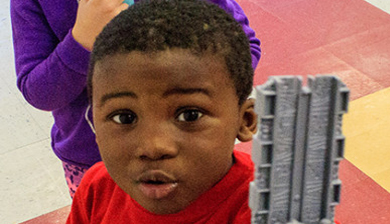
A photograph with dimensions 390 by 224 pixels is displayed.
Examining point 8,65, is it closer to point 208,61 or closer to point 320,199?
point 208,61

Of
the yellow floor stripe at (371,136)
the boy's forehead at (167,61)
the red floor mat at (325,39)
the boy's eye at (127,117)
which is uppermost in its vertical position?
the boy's forehead at (167,61)

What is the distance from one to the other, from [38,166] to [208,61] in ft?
6.53

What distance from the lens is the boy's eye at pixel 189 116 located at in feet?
2.39

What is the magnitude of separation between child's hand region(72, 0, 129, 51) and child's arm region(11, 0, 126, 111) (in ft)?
0.03

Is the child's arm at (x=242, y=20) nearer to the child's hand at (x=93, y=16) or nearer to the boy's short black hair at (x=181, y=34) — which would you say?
the child's hand at (x=93, y=16)

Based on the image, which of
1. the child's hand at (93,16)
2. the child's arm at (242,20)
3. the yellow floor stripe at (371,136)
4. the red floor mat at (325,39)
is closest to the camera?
the child's hand at (93,16)

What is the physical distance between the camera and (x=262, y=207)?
55cm

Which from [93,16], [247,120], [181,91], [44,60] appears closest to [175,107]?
[181,91]

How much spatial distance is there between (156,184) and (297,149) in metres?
0.25

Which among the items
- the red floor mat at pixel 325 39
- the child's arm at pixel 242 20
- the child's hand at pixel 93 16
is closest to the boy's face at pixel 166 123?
the child's hand at pixel 93 16

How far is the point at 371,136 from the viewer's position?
2531 mm

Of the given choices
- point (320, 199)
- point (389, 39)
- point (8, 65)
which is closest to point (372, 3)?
point (389, 39)

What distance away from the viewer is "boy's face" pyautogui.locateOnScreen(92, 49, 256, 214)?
0.72m

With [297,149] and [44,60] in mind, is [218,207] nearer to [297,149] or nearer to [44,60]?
[297,149]
